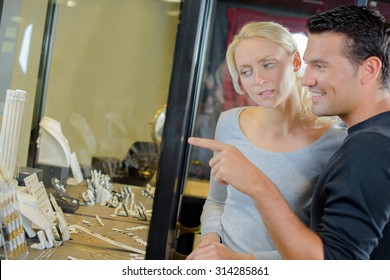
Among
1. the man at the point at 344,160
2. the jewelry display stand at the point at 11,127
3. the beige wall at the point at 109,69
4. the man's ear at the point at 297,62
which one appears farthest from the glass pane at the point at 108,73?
the man at the point at 344,160

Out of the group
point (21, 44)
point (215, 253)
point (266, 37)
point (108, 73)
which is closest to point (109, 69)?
point (108, 73)

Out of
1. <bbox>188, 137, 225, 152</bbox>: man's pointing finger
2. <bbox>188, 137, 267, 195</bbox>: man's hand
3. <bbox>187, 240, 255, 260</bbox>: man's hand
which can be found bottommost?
<bbox>187, 240, 255, 260</bbox>: man's hand

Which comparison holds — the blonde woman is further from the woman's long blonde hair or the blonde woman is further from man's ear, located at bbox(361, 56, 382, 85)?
man's ear, located at bbox(361, 56, 382, 85)

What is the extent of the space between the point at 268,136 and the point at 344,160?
0.31 meters

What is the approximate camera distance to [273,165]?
1217 mm

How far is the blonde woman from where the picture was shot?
1.19 metres

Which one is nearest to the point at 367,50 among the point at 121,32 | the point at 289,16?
the point at 289,16

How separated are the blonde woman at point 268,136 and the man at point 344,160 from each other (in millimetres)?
91

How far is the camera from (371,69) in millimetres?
1117

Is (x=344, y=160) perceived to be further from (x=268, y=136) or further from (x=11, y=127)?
(x=11, y=127)

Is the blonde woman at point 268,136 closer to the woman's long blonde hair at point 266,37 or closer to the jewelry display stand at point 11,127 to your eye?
the woman's long blonde hair at point 266,37

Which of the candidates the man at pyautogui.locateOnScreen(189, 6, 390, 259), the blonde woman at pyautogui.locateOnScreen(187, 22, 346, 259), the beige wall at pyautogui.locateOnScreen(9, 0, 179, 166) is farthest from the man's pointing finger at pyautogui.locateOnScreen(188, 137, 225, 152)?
the beige wall at pyautogui.locateOnScreen(9, 0, 179, 166)

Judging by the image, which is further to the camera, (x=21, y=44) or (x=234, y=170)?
(x=21, y=44)

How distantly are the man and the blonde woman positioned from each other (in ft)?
0.30
